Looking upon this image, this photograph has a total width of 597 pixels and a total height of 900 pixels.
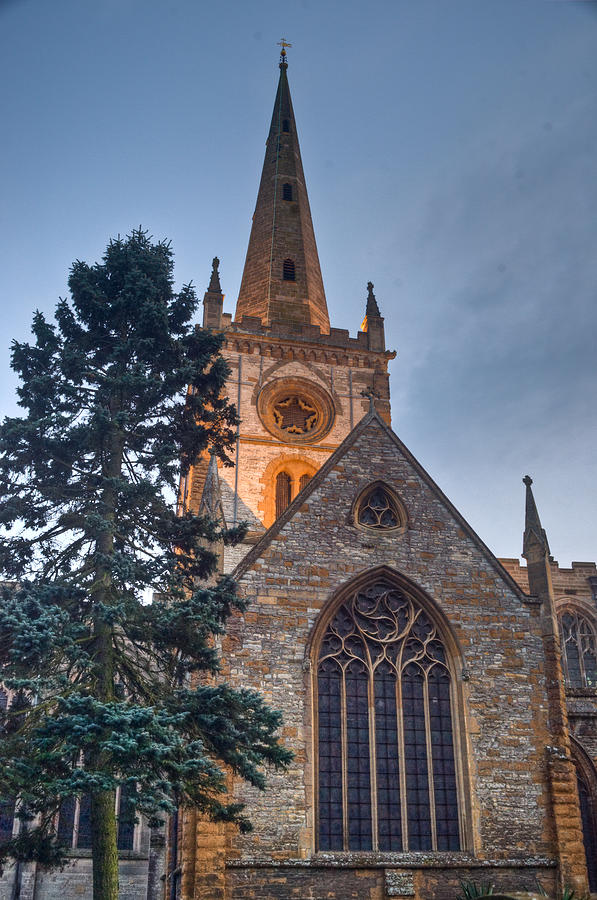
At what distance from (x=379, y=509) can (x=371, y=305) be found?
19.9m

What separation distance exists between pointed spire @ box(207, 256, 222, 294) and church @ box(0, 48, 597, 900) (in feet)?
57.0

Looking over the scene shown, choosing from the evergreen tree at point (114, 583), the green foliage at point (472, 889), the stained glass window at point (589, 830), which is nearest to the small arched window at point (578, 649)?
the stained glass window at point (589, 830)

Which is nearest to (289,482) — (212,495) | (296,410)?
(296,410)

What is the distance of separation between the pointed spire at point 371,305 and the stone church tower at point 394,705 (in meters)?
17.9

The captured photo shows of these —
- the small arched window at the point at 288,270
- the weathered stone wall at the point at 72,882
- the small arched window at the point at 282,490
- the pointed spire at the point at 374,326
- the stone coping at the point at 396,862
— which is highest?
the small arched window at the point at 288,270

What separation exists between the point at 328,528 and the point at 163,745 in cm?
681

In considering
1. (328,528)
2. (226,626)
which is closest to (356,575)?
(328,528)

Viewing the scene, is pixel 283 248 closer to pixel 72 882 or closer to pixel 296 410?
pixel 296 410

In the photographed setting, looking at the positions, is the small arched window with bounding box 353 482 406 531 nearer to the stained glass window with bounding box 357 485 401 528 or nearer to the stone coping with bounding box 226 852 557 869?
the stained glass window with bounding box 357 485 401 528

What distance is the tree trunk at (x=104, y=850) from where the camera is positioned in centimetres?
1185

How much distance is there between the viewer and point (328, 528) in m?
17.5

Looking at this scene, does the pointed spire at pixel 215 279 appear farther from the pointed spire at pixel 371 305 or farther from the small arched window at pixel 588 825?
the small arched window at pixel 588 825

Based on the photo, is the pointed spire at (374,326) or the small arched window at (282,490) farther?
the pointed spire at (374,326)

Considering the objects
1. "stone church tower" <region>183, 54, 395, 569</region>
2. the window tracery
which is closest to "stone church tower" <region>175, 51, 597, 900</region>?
"stone church tower" <region>183, 54, 395, 569</region>
